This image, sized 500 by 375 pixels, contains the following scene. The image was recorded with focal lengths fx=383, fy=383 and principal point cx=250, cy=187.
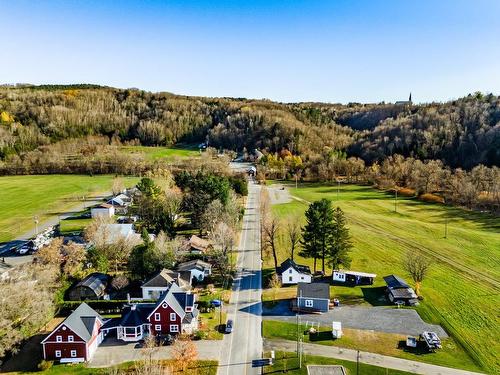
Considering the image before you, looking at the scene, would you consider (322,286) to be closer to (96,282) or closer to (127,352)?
(127,352)

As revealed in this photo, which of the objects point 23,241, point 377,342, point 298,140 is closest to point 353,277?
point 377,342

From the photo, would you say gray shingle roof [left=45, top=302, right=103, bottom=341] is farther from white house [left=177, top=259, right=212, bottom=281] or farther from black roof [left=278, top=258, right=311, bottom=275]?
black roof [left=278, top=258, right=311, bottom=275]

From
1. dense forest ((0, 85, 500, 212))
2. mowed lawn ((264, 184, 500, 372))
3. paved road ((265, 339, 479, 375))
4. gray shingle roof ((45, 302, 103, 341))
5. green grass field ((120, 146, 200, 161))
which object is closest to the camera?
paved road ((265, 339, 479, 375))

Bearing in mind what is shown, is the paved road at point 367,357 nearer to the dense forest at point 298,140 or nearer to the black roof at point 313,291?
the black roof at point 313,291

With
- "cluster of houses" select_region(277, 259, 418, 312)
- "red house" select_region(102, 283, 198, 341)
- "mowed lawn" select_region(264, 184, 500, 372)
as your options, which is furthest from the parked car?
"mowed lawn" select_region(264, 184, 500, 372)

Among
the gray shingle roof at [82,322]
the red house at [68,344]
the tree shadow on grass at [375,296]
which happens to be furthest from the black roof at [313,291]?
the red house at [68,344]

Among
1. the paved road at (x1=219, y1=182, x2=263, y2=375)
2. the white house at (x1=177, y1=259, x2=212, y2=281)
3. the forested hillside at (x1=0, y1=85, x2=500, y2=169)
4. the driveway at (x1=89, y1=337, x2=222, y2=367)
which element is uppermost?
the forested hillside at (x1=0, y1=85, x2=500, y2=169)
